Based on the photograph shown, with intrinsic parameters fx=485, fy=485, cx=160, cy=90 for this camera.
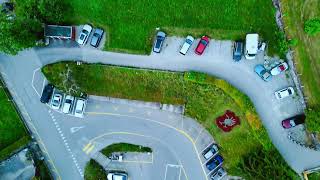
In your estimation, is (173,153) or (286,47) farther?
(173,153)

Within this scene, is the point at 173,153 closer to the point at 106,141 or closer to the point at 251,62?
the point at 106,141

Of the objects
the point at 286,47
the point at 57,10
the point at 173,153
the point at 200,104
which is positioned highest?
the point at 57,10

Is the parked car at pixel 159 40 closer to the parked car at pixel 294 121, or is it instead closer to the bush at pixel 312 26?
the bush at pixel 312 26

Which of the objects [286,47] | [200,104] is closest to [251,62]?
[286,47]

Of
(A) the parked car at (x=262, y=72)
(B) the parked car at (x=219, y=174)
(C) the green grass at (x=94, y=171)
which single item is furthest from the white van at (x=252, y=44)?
(C) the green grass at (x=94, y=171)

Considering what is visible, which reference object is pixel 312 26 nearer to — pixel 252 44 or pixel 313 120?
pixel 252 44

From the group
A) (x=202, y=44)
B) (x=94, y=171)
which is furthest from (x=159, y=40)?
(x=94, y=171)

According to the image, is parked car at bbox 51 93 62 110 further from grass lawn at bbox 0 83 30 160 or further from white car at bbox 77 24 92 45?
white car at bbox 77 24 92 45
